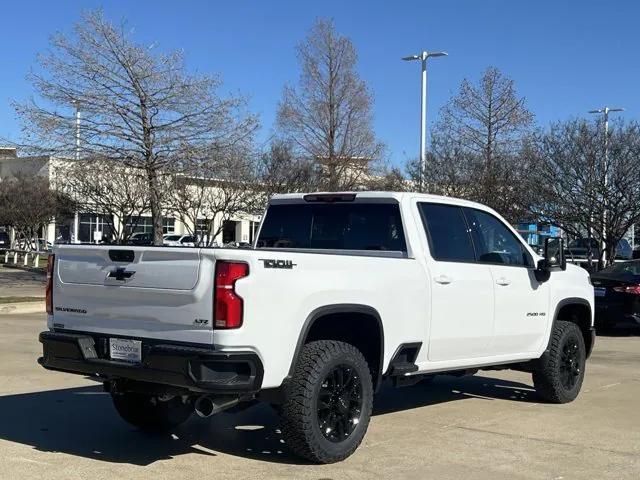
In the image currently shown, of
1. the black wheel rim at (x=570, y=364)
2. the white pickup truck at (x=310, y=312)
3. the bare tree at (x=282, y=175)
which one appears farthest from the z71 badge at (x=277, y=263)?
the bare tree at (x=282, y=175)

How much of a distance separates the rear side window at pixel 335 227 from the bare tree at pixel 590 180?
1586cm

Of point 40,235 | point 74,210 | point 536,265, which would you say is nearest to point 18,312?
point 536,265

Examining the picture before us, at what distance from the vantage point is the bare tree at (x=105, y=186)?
73.0 ft

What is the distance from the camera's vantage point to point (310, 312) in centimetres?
548

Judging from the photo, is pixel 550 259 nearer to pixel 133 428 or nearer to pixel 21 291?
pixel 133 428

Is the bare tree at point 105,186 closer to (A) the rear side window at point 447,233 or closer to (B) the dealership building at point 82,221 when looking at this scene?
(B) the dealership building at point 82,221

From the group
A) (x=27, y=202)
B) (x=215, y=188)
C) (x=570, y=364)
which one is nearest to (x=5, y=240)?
(x=27, y=202)

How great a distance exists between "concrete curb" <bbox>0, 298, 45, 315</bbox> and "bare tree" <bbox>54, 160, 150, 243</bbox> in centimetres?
510

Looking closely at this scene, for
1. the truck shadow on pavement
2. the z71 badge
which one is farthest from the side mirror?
the z71 badge

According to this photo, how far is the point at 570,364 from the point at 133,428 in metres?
4.50

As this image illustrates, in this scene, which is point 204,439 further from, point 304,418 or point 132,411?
point 304,418

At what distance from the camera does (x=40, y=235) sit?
50.8 metres

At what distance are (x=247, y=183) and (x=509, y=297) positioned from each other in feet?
64.8

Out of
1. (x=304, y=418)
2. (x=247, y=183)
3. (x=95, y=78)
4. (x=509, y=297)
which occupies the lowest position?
(x=304, y=418)
